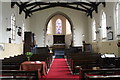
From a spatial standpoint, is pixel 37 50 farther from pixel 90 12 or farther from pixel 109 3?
pixel 109 3

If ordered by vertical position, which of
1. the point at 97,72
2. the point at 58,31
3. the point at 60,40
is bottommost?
the point at 97,72

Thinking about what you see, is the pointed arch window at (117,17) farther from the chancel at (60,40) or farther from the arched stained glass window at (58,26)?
the arched stained glass window at (58,26)

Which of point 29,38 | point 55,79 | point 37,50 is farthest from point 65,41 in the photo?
point 55,79

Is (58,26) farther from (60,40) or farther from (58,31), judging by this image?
(60,40)

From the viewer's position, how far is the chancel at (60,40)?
6.11 meters

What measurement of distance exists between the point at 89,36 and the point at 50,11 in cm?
591

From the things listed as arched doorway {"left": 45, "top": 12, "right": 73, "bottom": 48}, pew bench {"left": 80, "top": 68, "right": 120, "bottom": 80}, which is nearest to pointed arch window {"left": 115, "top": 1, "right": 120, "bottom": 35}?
pew bench {"left": 80, "top": 68, "right": 120, "bottom": 80}

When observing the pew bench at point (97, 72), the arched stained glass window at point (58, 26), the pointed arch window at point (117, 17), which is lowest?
the pew bench at point (97, 72)

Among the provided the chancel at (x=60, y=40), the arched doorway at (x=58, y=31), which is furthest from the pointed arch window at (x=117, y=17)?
the arched doorway at (x=58, y=31)

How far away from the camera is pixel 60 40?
26312 mm

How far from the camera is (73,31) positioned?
824 inches

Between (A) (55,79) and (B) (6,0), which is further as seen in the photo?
(B) (6,0)

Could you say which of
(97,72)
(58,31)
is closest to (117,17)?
(97,72)

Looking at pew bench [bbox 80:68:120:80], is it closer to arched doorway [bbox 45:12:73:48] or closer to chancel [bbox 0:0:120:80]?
chancel [bbox 0:0:120:80]
